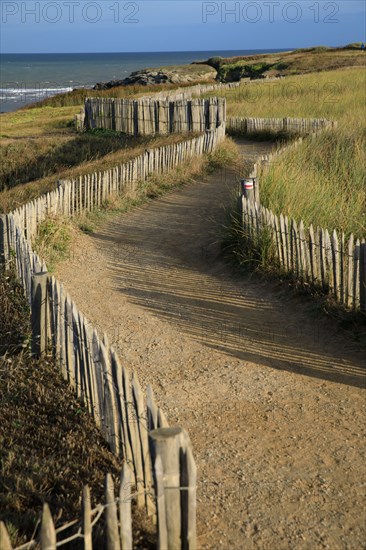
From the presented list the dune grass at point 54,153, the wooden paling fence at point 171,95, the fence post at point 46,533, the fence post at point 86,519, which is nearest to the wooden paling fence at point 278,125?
the wooden paling fence at point 171,95

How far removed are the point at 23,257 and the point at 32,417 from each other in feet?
8.11

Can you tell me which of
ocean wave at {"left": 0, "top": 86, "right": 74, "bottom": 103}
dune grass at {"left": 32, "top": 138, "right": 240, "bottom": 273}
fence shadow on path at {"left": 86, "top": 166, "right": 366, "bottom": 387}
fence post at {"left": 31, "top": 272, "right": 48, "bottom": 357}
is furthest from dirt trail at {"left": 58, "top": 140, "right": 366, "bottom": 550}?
ocean wave at {"left": 0, "top": 86, "right": 74, "bottom": 103}

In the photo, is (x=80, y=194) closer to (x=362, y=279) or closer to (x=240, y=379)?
(x=362, y=279)

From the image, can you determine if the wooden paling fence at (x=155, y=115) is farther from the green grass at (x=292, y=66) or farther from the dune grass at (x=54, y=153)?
the green grass at (x=292, y=66)

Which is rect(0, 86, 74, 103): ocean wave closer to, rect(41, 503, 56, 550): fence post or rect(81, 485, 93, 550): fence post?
rect(81, 485, 93, 550): fence post

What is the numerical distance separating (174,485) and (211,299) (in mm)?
4424

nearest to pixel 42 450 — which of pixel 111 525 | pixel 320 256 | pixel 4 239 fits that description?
pixel 111 525

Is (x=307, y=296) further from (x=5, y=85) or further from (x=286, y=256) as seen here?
(x=5, y=85)

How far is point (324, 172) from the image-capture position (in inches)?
A: 458

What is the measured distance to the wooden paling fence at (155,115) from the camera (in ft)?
59.8

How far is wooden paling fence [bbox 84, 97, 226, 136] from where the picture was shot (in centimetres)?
1823

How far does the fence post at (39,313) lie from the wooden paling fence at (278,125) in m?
12.4

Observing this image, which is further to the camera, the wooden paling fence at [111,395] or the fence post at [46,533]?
the wooden paling fence at [111,395]

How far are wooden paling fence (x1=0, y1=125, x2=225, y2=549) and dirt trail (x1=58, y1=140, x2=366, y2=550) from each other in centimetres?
46
